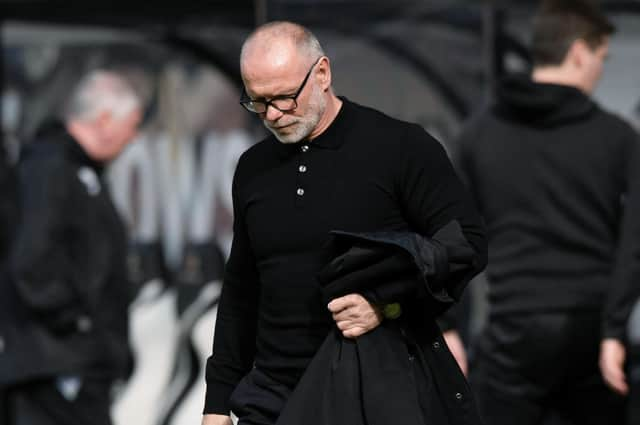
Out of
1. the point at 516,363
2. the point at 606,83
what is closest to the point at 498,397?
the point at 516,363

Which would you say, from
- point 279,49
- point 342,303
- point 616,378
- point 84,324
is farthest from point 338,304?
point 84,324

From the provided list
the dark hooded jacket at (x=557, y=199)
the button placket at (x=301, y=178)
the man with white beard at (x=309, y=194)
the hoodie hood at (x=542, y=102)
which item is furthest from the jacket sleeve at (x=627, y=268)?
the button placket at (x=301, y=178)

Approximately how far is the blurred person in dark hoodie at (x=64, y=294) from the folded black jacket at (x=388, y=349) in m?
2.70

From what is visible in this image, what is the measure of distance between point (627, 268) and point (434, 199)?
1.57 meters

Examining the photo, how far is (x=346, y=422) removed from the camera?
12.4 ft

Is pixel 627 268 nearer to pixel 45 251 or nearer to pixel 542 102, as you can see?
pixel 542 102

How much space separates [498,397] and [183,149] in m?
3.17

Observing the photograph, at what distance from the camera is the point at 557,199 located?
540 centimetres

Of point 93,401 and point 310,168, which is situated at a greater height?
point 310,168

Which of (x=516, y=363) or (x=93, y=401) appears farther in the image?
(x=93, y=401)

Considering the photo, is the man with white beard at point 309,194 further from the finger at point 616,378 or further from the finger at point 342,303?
the finger at point 616,378

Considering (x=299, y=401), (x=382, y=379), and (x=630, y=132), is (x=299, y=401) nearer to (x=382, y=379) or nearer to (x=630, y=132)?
(x=382, y=379)

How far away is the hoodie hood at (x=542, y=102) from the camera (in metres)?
5.41

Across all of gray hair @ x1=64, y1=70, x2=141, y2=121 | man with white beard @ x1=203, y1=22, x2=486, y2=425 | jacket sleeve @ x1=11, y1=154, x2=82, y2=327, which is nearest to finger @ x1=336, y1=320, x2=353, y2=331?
man with white beard @ x1=203, y1=22, x2=486, y2=425
